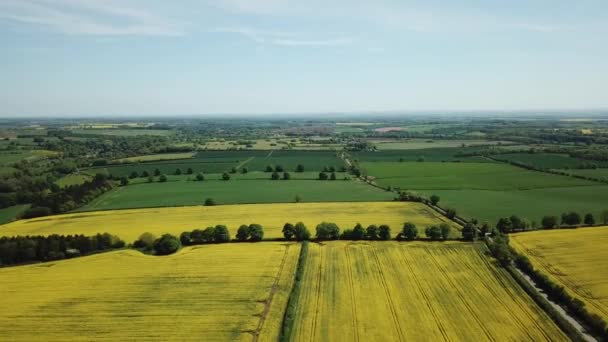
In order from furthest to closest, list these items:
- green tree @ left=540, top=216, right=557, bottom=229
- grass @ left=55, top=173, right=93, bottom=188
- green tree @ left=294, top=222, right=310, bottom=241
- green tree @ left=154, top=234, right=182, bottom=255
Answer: grass @ left=55, top=173, right=93, bottom=188 → green tree @ left=540, top=216, right=557, bottom=229 → green tree @ left=294, top=222, right=310, bottom=241 → green tree @ left=154, top=234, right=182, bottom=255

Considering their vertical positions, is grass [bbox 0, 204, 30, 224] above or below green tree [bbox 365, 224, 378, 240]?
below

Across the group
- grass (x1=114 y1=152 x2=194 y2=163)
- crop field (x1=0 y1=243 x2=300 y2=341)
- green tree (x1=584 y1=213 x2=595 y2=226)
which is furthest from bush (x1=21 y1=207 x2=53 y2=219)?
green tree (x1=584 y1=213 x2=595 y2=226)

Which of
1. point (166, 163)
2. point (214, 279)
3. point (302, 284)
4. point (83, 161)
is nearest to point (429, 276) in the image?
point (302, 284)

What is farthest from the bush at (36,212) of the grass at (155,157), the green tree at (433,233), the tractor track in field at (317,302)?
the green tree at (433,233)

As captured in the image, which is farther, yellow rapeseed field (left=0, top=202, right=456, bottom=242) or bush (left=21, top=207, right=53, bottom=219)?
bush (left=21, top=207, right=53, bottom=219)

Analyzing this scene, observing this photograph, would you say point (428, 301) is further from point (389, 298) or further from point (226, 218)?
point (226, 218)

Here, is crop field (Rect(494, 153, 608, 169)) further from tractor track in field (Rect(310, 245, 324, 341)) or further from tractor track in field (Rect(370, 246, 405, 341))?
tractor track in field (Rect(310, 245, 324, 341))

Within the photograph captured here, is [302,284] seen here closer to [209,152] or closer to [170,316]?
[170,316]
